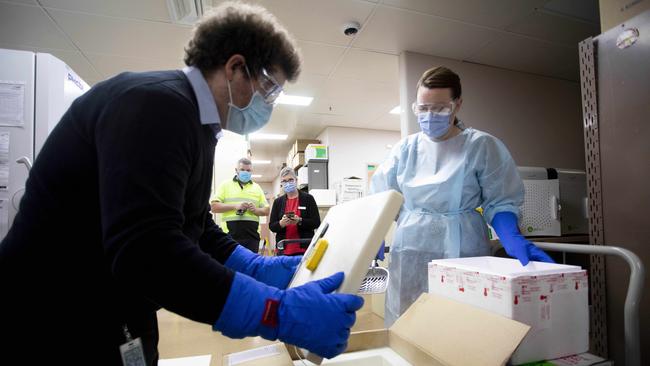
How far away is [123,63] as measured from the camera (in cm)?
277

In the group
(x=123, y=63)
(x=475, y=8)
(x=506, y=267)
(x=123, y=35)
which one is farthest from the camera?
(x=123, y=63)

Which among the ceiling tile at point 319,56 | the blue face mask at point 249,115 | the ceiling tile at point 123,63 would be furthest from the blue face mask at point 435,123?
the ceiling tile at point 123,63

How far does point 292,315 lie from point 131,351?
12.5 inches

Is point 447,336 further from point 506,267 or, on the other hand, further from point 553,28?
point 553,28

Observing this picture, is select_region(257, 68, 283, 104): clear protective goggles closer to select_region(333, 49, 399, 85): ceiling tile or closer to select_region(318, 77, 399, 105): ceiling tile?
select_region(333, 49, 399, 85): ceiling tile

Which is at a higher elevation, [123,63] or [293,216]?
[123,63]

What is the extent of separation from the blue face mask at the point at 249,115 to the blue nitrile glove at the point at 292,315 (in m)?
0.37

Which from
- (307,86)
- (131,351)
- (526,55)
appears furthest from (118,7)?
(526,55)

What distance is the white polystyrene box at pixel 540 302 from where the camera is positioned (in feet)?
2.34

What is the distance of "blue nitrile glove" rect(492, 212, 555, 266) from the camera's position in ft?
3.53

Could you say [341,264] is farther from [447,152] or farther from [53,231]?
[447,152]

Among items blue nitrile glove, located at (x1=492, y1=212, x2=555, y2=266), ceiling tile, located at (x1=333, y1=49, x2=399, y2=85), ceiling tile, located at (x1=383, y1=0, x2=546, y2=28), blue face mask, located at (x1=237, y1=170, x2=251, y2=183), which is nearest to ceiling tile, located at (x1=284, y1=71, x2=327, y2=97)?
ceiling tile, located at (x1=333, y1=49, x2=399, y2=85)

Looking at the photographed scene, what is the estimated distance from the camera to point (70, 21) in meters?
2.14

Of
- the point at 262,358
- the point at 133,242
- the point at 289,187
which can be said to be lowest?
the point at 262,358
